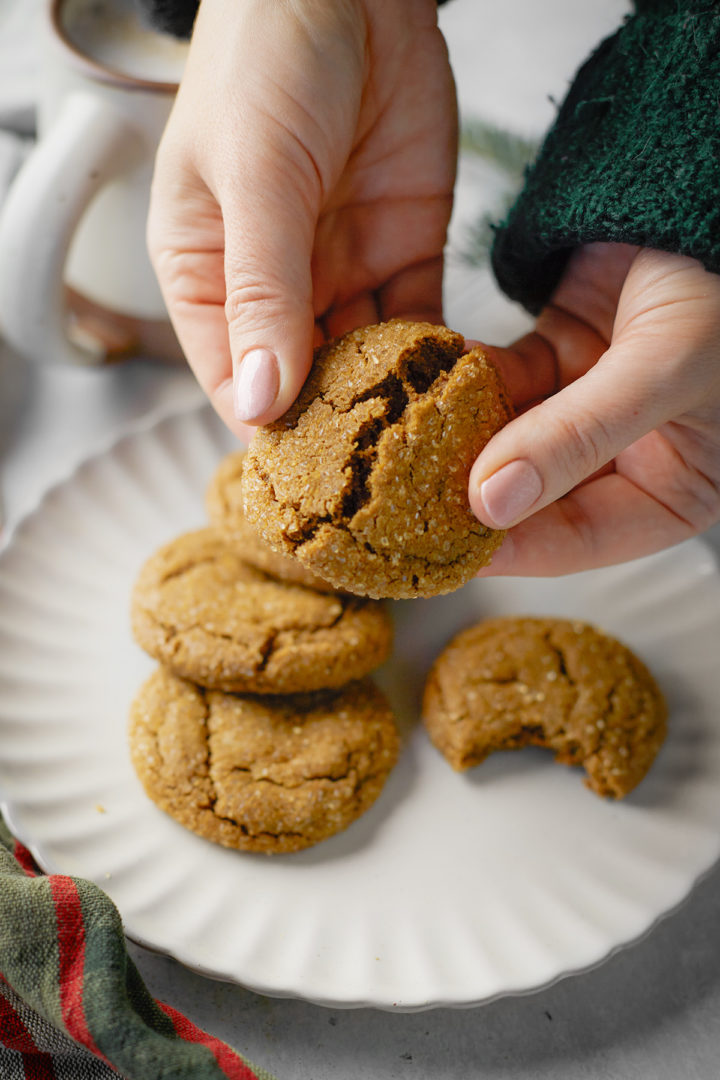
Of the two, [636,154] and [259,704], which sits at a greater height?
[636,154]

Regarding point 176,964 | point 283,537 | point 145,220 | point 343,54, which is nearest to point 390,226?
point 343,54

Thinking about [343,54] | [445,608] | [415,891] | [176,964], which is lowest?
[176,964]

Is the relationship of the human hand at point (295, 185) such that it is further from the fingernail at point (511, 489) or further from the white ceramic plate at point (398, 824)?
the white ceramic plate at point (398, 824)

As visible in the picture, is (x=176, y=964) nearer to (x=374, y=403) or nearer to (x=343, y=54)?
(x=374, y=403)

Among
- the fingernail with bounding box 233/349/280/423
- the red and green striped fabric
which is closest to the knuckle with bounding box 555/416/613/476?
the fingernail with bounding box 233/349/280/423

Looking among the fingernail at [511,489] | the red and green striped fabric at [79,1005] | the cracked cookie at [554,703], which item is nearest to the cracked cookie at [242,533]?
the cracked cookie at [554,703]

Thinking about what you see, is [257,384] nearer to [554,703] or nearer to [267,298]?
[267,298]

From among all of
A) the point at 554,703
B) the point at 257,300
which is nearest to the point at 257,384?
the point at 257,300
